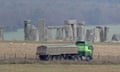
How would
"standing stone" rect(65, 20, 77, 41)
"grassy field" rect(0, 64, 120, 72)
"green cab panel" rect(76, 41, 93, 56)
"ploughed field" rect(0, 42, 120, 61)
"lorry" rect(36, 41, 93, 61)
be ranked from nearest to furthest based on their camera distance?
"grassy field" rect(0, 64, 120, 72) < "ploughed field" rect(0, 42, 120, 61) < "lorry" rect(36, 41, 93, 61) < "green cab panel" rect(76, 41, 93, 56) < "standing stone" rect(65, 20, 77, 41)

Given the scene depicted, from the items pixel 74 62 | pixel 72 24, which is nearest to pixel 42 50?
pixel 74 62

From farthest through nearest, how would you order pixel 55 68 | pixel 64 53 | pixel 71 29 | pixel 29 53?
pixel 71 29 < pixel 29 53 < pixel 64 53 < pixel 55 68

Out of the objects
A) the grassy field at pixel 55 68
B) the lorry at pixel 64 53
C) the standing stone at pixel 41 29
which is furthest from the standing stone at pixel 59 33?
the grassy field at pixel 55 68

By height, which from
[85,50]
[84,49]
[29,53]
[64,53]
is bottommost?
[29,53]

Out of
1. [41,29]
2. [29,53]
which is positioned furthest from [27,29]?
[29,53]

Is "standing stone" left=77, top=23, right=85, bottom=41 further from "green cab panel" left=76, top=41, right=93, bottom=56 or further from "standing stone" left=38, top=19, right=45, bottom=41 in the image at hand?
"green cab panel" left=76, top=41, right=93, bottom=56

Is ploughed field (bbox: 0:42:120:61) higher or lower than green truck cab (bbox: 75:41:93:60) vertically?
lower

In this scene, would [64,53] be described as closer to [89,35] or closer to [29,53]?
[29,53]

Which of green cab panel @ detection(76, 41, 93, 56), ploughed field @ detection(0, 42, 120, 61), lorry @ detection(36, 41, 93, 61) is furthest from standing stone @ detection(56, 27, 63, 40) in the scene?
lorry @ detection(36, 41, 93, 61)

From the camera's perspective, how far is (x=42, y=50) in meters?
77.5

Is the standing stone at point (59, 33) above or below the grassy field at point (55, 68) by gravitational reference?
above

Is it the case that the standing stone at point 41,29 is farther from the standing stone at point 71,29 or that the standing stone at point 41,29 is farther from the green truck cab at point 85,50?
the green truck cab at point 85,50

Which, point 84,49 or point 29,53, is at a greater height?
point 84,49

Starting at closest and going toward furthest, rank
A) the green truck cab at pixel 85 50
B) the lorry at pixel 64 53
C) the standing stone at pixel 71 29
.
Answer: the lorry at pixel 64 53, the green truck cab at pixel 85 50, the standing stone at pixel 71 29
